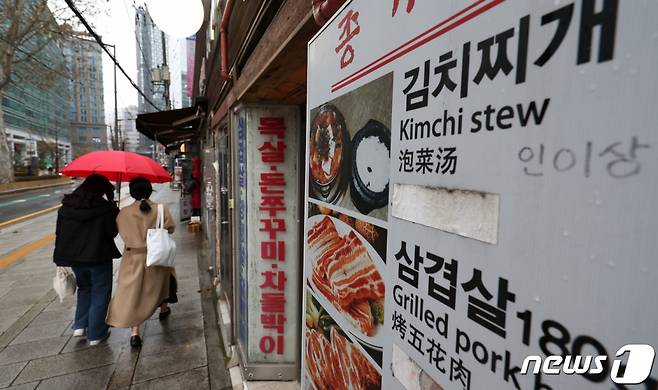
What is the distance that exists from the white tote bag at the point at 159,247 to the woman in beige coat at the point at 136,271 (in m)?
0.13

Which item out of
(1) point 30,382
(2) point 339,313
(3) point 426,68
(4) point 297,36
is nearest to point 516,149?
(3) point 426,68

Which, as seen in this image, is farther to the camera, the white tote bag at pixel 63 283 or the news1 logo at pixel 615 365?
the white tote bag at pixel 63 283

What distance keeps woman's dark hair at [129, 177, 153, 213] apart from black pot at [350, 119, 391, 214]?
3.26m

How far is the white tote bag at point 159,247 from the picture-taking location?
3.57 m

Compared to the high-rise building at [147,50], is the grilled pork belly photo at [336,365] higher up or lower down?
lower down

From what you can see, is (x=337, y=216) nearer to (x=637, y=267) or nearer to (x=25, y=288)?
(x=637, y=267)

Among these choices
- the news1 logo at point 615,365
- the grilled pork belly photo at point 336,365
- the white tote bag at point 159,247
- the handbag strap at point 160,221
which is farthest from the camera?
the handbag strap at point 160,221

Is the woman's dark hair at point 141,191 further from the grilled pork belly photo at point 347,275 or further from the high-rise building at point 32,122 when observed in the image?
the high-rise building at point 32,122

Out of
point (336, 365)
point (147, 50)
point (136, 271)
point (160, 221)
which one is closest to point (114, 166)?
point (160, 221)

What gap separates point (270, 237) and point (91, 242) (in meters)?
2.04

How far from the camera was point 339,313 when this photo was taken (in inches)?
51.6

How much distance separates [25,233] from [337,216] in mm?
12744

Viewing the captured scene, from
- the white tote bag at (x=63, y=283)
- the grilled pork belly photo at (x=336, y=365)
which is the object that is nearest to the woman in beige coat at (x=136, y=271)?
the white tote bag at (x=63, y=283)

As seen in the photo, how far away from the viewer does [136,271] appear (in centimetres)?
383
